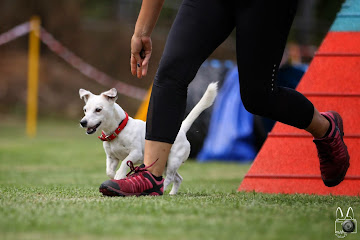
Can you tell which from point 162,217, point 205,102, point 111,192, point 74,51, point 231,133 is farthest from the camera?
point 74,51

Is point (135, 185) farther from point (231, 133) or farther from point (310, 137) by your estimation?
point (231, 133)

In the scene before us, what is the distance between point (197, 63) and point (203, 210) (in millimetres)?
758

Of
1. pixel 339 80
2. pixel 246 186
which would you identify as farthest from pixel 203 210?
pixel 339 80

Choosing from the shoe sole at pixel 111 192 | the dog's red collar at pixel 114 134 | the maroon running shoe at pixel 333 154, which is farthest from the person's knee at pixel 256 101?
the dog's red collar at pixel 114 134

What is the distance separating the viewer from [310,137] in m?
3.72

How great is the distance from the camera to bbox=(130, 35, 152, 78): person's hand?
2.95 meters

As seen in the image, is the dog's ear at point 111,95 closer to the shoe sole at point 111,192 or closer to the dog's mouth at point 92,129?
the dog's mouth at point 92,129

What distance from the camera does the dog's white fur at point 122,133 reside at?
362cm

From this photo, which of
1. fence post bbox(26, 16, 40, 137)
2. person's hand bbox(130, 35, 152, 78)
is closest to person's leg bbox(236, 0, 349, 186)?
person's hand bbox(130, 35, 152, 78)

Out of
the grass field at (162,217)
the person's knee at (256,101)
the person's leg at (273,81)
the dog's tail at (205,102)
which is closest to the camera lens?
the grass field at (162,217)

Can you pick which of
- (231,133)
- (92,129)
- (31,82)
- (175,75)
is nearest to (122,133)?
(92,129)

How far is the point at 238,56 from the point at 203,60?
7.7 inches

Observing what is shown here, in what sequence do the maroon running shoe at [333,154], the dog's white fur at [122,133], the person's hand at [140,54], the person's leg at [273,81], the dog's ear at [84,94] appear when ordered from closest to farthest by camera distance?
the person's leg at [273,81] → the person's hand at [140,54] → the maroon running shoe at [333,154] → the dog's white fur at [122,133] → the dog's ear at [84,94]

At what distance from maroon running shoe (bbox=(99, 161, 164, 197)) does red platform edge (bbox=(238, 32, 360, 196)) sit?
2.94 feet
